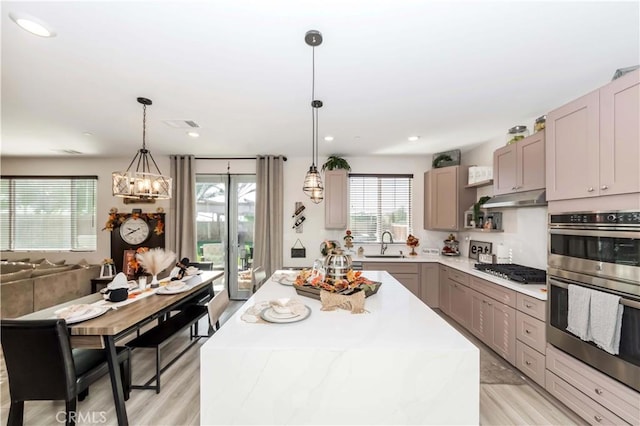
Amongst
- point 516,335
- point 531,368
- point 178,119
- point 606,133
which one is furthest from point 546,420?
point 178,119

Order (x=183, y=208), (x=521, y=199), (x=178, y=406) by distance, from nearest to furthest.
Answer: (x=178, y=406)
(x=521, y=199)
(x=183, y=208)

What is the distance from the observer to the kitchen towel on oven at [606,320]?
5.37 ft

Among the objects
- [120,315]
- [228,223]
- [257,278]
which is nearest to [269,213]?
[228,223]

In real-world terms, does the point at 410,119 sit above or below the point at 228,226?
above

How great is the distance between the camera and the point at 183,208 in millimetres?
4637

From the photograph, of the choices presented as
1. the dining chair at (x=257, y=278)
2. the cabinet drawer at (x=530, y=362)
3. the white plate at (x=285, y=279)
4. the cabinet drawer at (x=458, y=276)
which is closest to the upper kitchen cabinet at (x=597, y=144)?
the cabinet drawer at (x=530, y=362)

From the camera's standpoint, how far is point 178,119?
3010mm

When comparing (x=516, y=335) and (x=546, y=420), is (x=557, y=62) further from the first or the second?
(x=546, y=420)

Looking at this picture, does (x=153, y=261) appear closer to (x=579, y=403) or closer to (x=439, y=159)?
(x=579, y=403)

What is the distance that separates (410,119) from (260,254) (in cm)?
321

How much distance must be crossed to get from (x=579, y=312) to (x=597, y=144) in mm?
1185

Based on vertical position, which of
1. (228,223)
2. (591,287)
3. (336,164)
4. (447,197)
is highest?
(336,164)

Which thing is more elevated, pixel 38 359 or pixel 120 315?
pixel 120 315

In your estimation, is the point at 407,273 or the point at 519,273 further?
the point at 407,273
